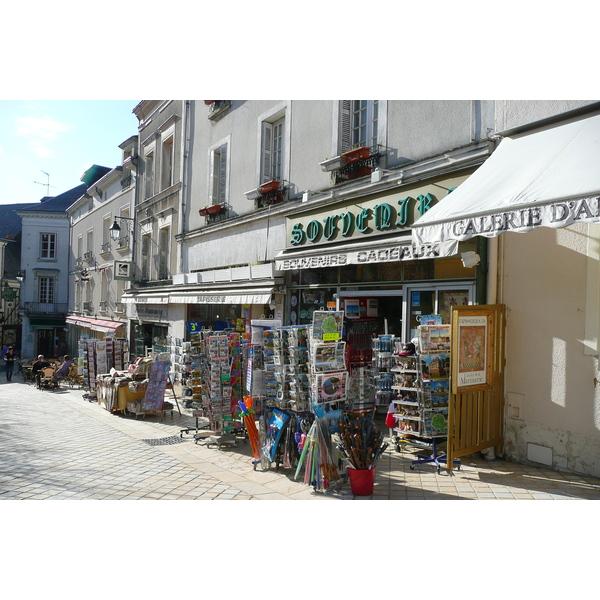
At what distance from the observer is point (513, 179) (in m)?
5.79

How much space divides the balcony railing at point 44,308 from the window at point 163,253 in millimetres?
21808

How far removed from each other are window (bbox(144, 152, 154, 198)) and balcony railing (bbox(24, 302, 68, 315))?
2036 cm

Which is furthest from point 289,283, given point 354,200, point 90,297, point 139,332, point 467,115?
point 90,297

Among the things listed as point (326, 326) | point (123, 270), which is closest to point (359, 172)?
point (326, 326)

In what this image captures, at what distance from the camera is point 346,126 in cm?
1003

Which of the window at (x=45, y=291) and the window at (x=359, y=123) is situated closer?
the window at (x=359, y=123)

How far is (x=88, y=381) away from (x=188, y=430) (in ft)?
24.3

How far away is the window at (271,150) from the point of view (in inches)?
493

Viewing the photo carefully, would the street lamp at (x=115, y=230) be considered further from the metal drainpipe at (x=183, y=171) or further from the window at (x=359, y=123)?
the window at (x=359, y=123)

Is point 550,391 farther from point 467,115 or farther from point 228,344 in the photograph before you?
point 228,344

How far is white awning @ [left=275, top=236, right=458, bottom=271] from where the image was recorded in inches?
280

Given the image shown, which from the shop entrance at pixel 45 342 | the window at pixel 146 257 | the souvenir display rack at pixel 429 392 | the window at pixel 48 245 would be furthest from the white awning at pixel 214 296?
the shop entrance at pixel 45 342

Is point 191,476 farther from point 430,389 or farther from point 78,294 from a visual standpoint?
point 78,294

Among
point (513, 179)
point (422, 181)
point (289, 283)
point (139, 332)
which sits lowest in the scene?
point (139, 332)
